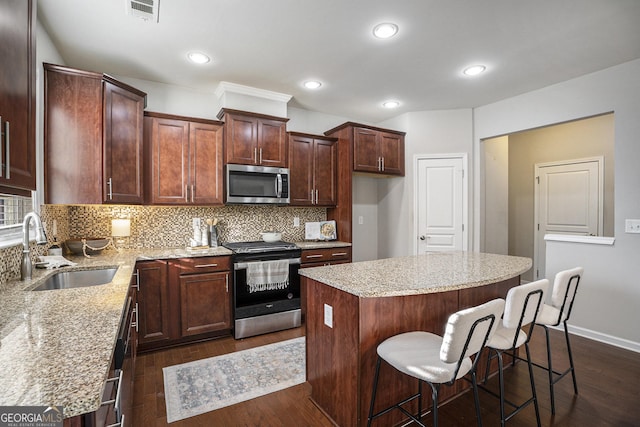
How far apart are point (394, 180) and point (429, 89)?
143 cm

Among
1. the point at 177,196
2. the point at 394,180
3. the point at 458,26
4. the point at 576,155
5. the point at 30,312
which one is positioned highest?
the point at 458,26

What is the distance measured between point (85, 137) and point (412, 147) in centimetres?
379

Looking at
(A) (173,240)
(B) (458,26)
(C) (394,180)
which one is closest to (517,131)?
(C) (394,180)

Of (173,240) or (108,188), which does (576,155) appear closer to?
(173,240)

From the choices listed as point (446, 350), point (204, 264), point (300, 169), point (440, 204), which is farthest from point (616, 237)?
point (204, 264)

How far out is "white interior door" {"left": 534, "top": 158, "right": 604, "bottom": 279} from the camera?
4430 mm

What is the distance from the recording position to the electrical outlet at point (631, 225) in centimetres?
284

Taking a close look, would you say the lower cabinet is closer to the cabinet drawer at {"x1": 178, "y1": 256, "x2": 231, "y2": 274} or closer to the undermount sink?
the cabinet drawer at {"x1": 178, "y1": 256, "x2": 231, "y2": 274}

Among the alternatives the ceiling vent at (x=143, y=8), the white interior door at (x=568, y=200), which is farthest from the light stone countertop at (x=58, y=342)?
the white interior door at (x=568, y=200)

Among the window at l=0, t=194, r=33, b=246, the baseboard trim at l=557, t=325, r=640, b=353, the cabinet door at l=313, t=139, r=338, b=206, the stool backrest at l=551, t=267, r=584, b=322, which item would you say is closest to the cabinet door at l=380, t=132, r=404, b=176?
the cabinet door at l=313, t=139, r=338, b=206

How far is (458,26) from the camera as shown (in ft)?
7.72

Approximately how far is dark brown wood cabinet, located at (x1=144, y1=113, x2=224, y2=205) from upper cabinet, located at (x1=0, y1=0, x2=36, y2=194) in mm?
1735
